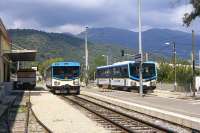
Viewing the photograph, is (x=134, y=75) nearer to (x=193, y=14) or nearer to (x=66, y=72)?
(x=66, y=72)

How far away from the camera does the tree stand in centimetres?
3731

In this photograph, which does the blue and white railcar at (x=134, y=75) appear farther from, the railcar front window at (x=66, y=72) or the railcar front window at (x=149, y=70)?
the railcar front window at (x=66, y=72)

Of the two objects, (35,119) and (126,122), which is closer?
(126,122)

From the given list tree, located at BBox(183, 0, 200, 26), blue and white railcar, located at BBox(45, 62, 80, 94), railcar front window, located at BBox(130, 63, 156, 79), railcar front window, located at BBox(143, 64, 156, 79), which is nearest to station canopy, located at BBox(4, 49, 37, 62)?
blue and white railcar, located at BBox(45, 62, 80, 94)

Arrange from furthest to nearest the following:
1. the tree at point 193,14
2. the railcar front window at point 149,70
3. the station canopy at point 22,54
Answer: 1. the station canopy at point 22,54
2. the railcar front window at point 149,70
3. the tree at point 193,14

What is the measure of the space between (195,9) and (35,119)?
18252 mm

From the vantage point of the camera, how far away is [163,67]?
87625mm

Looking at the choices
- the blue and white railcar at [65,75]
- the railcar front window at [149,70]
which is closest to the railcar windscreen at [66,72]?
the blue and white railcar at [65,75]

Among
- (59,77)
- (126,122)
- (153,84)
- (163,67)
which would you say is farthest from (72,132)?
(163,67)

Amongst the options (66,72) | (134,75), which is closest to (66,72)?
(66,72)

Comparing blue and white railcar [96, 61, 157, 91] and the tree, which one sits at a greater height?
the tree

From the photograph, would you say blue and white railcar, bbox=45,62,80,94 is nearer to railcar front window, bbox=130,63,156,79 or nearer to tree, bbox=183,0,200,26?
railcar front window, bbox=130,63,156,79

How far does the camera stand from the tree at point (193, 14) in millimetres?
37312

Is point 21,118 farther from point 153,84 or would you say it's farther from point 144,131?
point 153,84
